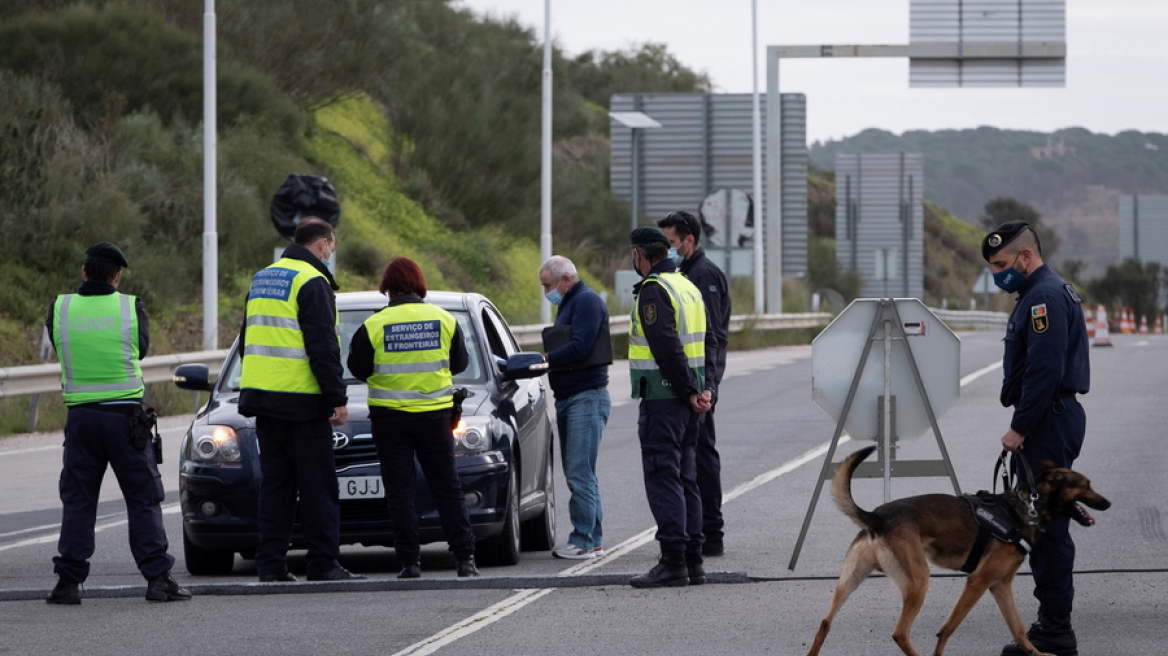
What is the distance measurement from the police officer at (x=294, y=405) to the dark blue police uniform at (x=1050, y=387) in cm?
367

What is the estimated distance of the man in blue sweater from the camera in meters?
10.9

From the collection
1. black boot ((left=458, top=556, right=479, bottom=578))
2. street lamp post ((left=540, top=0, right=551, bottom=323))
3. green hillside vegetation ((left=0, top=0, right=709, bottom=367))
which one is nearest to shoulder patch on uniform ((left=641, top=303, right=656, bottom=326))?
black boot ((left=458, top=556, right=479, bottom=578))

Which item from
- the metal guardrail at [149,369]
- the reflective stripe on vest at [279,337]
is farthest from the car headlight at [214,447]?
the metal guardrail at [149,369]

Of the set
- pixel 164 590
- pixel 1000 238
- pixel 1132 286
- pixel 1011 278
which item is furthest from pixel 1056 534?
pixel 1132 286

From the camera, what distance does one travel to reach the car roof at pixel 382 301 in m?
11.1

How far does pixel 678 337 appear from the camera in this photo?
31.7 ft

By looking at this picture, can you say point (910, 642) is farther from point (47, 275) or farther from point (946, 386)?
point (47, 275)

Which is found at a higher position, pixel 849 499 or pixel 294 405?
pixel 294 405

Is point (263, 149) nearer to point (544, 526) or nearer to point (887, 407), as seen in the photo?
point (544, 526)

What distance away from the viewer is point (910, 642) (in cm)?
758

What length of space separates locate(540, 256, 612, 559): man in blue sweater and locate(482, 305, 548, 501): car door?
0.17m

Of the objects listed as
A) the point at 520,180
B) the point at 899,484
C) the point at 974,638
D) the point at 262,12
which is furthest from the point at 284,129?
the point at 974,638

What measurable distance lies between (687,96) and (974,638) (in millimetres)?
36168

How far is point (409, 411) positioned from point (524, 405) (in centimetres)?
136
